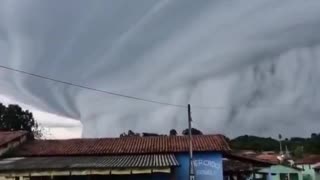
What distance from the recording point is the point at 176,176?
31.2 m

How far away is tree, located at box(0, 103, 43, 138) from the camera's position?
6475 centimetres

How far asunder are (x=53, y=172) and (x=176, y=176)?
835 centimetres

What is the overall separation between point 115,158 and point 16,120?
132ft

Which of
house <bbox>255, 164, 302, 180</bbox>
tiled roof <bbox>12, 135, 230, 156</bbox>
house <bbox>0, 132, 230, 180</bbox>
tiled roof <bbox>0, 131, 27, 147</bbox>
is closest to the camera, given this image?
house <bbox>0, 132, 230, 180</bbox>

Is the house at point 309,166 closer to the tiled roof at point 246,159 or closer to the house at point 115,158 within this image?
the tiled roof at point 246,159

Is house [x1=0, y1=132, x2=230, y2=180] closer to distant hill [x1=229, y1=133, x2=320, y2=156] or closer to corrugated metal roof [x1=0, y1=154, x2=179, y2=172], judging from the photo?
corrugated metal roof [x1=0, y1=154, x2=179, y2=172]

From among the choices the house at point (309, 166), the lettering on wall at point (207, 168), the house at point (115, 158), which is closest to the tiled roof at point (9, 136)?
the house at point (115, 158)

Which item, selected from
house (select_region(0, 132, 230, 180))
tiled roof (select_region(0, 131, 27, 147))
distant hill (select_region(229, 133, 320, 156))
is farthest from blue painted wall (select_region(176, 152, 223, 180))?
distant hill (select_region(229, 133, 320, 156))

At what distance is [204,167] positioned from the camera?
31172 millimetres

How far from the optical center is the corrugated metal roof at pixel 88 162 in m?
27.6

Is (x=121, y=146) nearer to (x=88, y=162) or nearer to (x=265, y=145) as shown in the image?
(x=88, y=162)

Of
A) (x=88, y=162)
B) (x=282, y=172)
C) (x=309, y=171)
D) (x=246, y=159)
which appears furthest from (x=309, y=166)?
(x=88, y=162)

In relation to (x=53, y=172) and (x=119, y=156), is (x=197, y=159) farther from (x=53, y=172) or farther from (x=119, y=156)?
(x=53, y=172)

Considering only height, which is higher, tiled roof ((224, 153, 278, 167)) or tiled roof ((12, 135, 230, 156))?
tiled roof ((12, 135, 230, 156))
